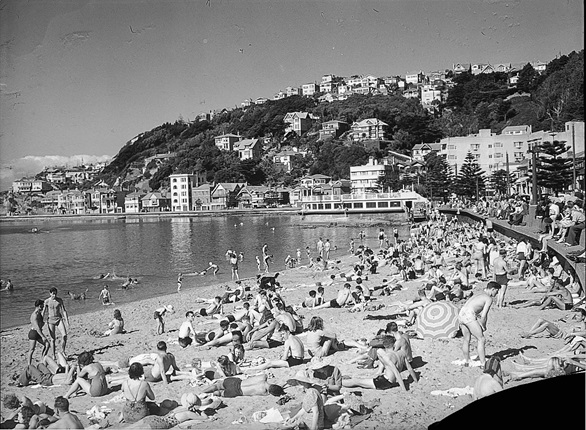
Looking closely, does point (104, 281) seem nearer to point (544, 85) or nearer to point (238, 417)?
point (238, 417)

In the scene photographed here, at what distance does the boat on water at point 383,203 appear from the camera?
1669 centimetres

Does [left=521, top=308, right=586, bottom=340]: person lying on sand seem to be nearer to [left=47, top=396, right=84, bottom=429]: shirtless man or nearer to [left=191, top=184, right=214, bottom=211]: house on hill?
[left=47, top=396, right=84, bottom=429]: shirtless man

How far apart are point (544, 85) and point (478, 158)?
10.7ft

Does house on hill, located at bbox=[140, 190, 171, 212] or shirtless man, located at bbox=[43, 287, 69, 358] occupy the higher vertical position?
house on hill, located at bbox=[140, 190, 171, 212]

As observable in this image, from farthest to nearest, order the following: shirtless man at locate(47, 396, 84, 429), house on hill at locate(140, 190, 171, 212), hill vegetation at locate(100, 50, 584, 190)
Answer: house on hill at locate(140, 190, 171, 212), hill vegetation at locate(100, 50, 584, 190), shirtless man at locate(47, 396, 84, 429)

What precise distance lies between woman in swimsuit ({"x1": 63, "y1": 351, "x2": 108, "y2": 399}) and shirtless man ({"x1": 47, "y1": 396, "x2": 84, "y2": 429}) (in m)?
0.30

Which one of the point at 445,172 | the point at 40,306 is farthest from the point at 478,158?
the point at 40,306

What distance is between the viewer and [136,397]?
Answer: 3502 millimetres

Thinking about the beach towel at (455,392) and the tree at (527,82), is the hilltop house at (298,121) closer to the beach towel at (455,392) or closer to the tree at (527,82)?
the tree at (527,82)

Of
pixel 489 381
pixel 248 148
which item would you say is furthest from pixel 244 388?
pixel 248 148

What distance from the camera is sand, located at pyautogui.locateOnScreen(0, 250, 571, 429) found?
11.4 feet

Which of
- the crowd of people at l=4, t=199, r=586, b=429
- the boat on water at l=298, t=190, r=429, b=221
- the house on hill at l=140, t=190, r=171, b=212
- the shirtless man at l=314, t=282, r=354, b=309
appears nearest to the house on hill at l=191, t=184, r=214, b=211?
the house on hill at l=140, t=190, r=171, b=212

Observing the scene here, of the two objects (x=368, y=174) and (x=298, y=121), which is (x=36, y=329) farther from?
(x=368, y=174)

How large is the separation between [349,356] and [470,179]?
11747mm
